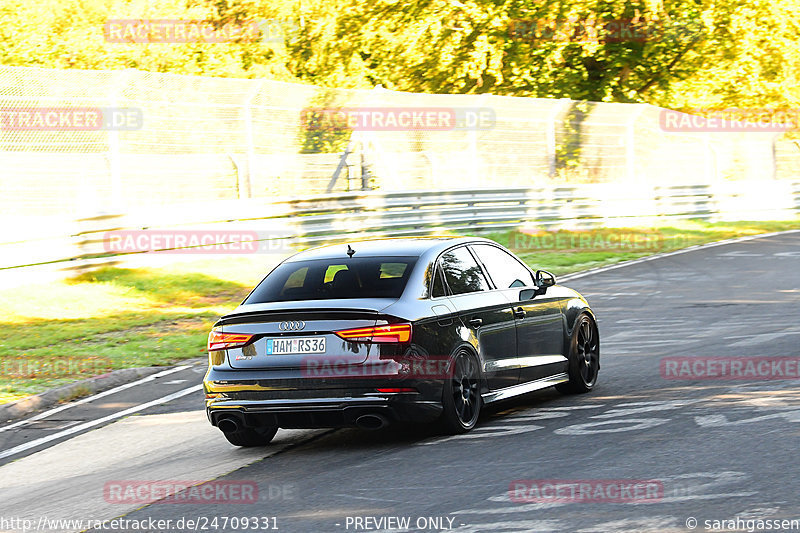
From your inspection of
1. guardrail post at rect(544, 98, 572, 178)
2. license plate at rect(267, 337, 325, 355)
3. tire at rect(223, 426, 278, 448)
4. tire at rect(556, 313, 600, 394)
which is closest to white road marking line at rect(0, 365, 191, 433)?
tire at rect(223, 426, 278, 448)

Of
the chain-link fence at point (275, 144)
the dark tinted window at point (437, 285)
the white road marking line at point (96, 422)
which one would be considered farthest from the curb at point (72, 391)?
the chain-link fence at point (275, 144)

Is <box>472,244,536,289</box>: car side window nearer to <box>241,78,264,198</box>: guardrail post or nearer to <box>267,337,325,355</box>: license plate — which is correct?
<box>267,337,325,355</box>: license plate

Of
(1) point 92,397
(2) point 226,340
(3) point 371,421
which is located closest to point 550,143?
(1) point 92,397

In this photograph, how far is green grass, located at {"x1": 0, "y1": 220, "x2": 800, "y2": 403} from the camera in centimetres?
1256

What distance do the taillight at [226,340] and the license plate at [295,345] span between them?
0.58 ft

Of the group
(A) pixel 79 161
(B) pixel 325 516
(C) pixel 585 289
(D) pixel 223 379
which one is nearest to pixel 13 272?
(A) pixel 79 161

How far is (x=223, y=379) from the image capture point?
8.05 meters

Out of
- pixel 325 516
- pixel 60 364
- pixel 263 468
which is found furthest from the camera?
pixel 60 364

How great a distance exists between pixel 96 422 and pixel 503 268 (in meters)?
3.64

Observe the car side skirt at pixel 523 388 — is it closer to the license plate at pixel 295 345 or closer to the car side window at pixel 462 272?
the car side window at pixel 462 272

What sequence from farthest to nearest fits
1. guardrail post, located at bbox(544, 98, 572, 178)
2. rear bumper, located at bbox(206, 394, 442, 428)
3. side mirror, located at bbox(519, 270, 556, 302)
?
guardrail post, located at bbox(544, 98, 572, 178) < side mirror, located at bbox(519, 270, 556, 302) < rear bumper, located at bbox(206, 394, 442, 428)

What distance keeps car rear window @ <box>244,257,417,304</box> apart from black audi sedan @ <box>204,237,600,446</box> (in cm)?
1

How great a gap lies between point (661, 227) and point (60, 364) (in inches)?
746

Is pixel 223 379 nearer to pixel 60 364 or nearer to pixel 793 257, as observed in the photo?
pixel 60 364
